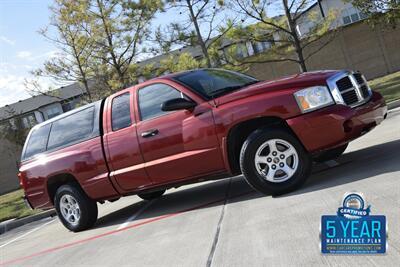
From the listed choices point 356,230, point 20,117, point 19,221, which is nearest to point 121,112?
point 356,230

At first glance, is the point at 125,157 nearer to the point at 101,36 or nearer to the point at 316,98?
the point at 316,98

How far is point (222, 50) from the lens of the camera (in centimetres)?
2422

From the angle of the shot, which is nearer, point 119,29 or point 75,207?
point 75,207

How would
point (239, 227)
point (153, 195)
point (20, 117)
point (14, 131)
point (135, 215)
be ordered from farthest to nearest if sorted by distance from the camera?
1. point (20, 117)
2. point (14, 131)
3. point (153, 195)
4. point (135, 215)
5. point (239, 227)

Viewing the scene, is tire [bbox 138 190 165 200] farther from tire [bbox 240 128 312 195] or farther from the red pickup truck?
tire [bbox 240 128 312 195]

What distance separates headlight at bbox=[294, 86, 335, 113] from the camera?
566cm

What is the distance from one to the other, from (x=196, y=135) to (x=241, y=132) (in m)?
0.56

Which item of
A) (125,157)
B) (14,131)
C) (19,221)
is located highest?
(14,131)

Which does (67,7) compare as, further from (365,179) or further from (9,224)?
(365,179)

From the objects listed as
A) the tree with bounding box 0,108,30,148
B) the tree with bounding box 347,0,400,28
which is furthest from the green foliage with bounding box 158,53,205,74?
the tree with bounding box 0,108,30,148

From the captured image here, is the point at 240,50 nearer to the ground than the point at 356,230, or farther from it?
farther from it

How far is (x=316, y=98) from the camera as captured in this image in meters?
5.67

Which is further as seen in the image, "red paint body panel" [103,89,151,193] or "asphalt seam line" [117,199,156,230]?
"asphalt seam line" [117,199,156,230]

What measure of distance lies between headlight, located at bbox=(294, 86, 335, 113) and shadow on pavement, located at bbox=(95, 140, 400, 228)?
90 cm
